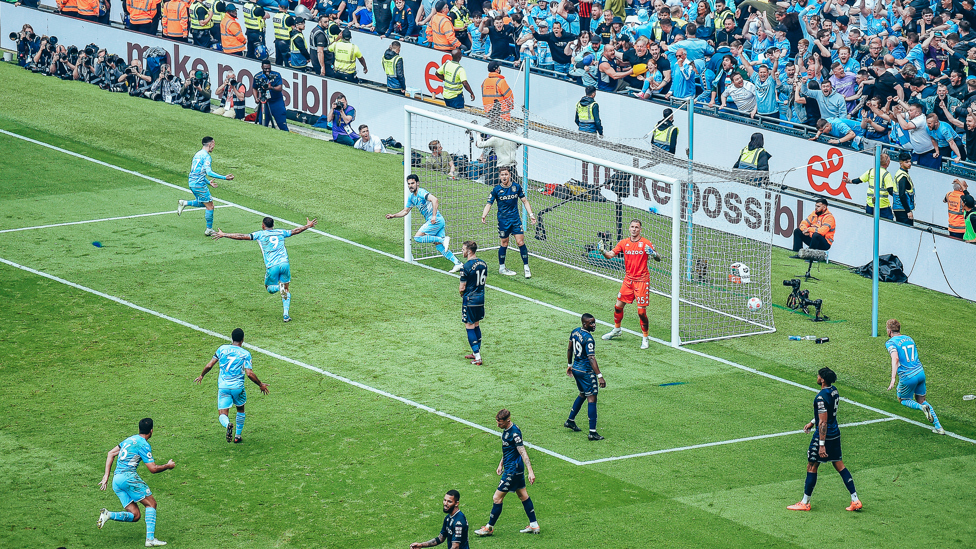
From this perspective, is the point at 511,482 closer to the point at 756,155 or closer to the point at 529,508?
the point at 529,508

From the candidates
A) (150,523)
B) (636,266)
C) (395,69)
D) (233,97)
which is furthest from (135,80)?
(150,523)

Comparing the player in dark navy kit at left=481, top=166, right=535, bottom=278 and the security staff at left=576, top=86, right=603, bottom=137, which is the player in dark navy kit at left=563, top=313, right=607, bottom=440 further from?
the security staff at left=576, top=86, right=603, bottom=137

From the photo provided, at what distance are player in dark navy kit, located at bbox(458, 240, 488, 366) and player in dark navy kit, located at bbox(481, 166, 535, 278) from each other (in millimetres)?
3997

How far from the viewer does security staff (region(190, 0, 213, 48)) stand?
36.2 m

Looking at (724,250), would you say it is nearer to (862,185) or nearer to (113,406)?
(862,185)

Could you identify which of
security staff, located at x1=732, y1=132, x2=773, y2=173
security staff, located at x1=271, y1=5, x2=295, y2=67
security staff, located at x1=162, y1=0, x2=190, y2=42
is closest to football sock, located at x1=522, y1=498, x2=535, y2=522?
security staff, located at x1=732, y1=132, x2=773, y2=173

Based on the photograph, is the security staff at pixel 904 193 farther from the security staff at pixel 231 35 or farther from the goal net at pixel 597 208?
the security staff at pixel 231 35

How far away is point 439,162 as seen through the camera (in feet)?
88.1

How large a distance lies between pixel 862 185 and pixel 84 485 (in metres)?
17.8

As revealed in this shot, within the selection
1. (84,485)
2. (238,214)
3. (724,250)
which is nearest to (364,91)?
(238,214)

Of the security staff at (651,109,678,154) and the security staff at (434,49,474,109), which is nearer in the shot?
the security staff at (651,109,678,154)

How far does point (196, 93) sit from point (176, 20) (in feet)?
9.83

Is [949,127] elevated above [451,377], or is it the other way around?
[949,127]

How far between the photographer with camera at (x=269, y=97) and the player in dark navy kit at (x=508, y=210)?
11398 mm
